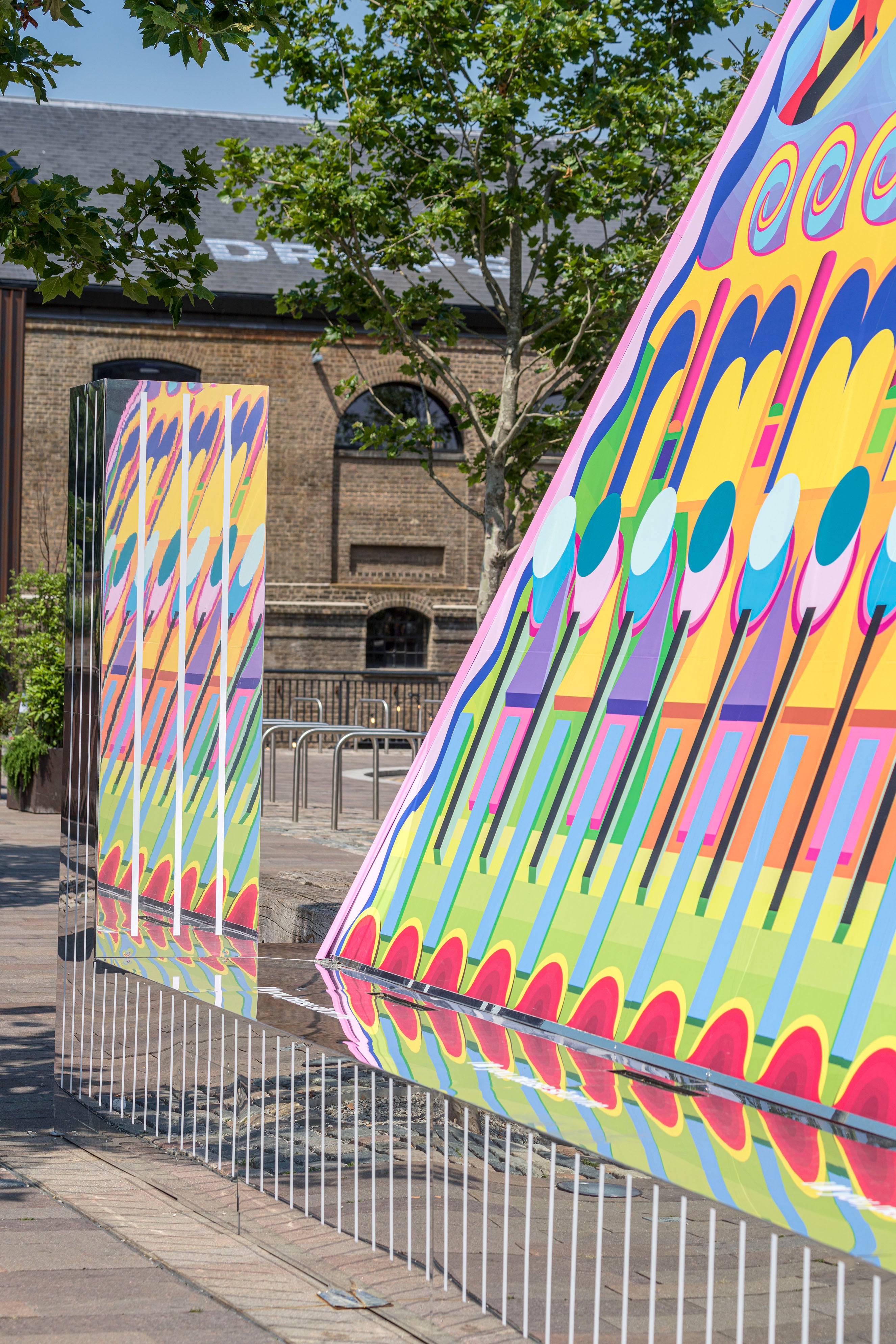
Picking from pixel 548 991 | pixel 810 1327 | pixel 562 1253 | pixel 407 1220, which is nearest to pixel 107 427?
pixel 548 991

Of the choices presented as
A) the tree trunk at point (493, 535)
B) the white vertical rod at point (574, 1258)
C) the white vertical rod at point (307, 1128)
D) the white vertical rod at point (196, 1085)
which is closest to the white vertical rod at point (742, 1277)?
the white vertical rod at point (574, 1258)

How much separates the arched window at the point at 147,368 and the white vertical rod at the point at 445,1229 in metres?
22.9

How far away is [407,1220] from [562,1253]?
608 millimetres

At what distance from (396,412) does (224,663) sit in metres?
21.8

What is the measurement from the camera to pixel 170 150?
90.9 ft

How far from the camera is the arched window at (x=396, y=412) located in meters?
26.2

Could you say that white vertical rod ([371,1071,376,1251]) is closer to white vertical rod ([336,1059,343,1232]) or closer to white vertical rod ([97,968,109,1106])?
white vertical rod ([336,1059,343,1232])

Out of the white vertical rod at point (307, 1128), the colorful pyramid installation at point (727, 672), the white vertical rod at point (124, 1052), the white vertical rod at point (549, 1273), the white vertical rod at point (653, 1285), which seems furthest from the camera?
the white vertical rod at point (124, 1052)

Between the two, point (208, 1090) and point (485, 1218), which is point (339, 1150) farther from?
point (208, 1090)

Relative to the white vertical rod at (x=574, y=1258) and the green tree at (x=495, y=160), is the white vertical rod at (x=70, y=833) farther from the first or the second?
the green tree at (x=495, y=160)

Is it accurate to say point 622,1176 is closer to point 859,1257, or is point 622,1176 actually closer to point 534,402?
point 859,1257

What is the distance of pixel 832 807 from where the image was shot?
3178 millimetres

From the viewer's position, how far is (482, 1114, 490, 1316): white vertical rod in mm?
3004

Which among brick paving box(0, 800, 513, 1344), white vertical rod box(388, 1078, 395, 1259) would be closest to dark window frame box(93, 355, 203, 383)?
brick paving box(0, 800, 513, 1344)
